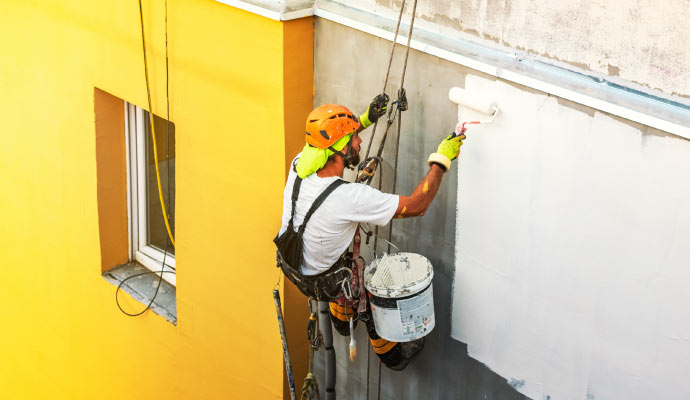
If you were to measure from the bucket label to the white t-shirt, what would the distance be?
46cm

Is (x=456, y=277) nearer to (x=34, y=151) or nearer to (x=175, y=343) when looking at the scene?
(x=175, y=343)

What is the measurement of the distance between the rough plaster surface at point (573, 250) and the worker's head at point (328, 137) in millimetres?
609

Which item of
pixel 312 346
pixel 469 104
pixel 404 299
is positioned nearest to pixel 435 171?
pixel 469 104

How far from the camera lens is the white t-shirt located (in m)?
4.14

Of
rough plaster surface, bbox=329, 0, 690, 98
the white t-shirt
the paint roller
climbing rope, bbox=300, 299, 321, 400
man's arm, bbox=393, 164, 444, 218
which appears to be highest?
rough plaster surface, bbox=329, 0, 690, 98

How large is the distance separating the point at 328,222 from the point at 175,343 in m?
2.76

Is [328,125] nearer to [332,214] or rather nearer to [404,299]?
[332,214]

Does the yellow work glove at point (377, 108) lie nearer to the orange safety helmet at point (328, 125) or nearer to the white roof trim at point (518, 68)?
the orange safety helmet at point (328, 125)

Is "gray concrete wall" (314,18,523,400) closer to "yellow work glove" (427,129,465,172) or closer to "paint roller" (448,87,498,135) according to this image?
"paint roller" (448,87,498,135)

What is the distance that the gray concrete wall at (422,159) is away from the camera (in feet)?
14.3

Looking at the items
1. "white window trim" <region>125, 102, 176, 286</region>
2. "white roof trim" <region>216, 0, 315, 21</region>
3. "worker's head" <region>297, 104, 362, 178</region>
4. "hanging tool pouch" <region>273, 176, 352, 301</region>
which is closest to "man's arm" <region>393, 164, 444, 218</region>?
"worker's head" <region>297, 104, 362, 178</region>

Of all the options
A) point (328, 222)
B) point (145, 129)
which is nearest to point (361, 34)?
point (328, 222)

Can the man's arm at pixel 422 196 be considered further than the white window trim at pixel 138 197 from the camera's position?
No

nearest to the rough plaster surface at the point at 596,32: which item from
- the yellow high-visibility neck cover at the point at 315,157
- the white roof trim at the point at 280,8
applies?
the yellow high-visibility neck cover at the point at 315,157
